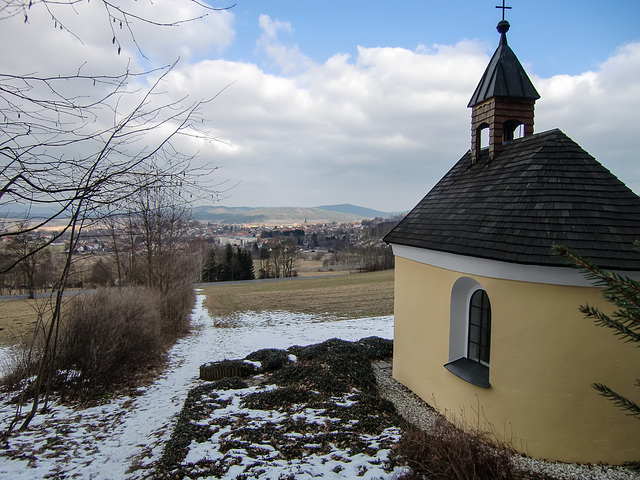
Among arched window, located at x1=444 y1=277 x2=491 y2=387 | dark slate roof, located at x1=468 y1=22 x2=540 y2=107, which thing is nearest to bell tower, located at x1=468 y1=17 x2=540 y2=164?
dark slate roof, located at x1=468 y1=22 x2=540 y2=107

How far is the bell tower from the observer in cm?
873

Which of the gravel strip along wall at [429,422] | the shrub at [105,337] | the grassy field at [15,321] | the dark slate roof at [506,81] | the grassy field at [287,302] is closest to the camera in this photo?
the gravel strip along wall at [429,422]

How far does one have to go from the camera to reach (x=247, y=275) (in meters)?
57.4

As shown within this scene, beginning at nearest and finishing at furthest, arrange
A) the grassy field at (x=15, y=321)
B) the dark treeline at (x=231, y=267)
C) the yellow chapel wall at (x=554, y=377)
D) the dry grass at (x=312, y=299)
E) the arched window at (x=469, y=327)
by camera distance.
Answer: the yellow chapel wall at (x=554, y=377) → the arched window at (x=469, y=327) → the grassy field at (x=15, y=321) → the dry grass at (x=312, y=299) → the dark treeline at (x=231, y=267)

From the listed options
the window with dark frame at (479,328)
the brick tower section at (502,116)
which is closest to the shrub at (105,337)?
the window with dark frame at (479,328)

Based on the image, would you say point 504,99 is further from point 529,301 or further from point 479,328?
point 479,328

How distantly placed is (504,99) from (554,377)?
6.32 metres

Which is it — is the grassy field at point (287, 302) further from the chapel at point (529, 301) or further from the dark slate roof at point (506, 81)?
the dark slate roof at point (506, 81)

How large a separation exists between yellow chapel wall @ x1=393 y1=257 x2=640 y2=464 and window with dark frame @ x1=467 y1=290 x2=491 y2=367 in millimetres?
928

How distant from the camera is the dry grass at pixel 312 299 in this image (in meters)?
26.8

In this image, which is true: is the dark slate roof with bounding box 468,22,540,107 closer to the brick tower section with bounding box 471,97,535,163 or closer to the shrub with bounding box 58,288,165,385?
the brick tower section with bounding box 471,97,535,163

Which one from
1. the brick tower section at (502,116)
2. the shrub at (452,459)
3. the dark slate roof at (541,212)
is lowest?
the shrub at (452,459)

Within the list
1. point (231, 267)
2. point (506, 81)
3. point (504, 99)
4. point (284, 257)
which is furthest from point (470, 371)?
point (284, 257)

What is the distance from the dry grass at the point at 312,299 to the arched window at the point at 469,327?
662 inches
